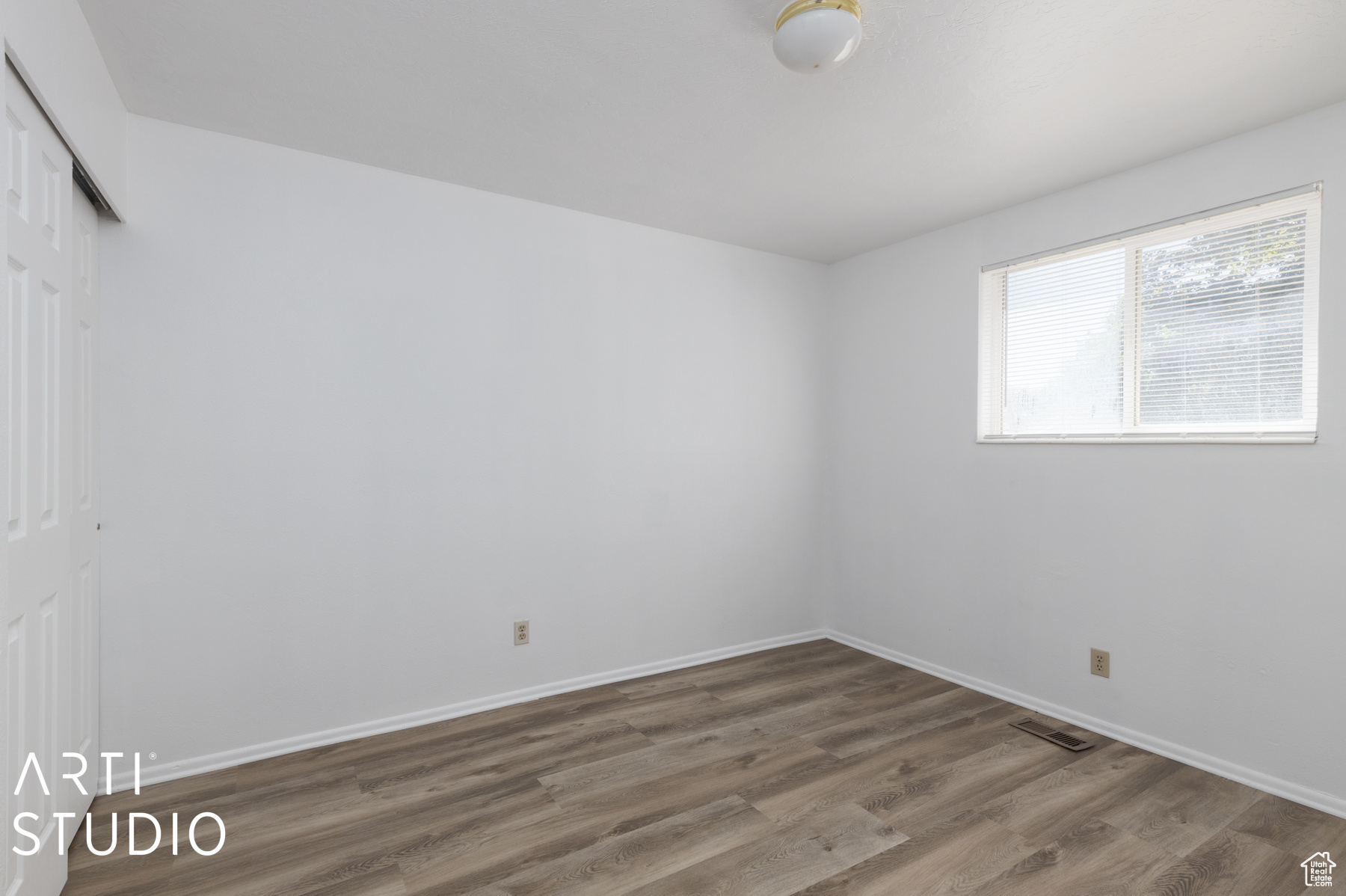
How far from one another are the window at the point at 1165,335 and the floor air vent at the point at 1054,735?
51.9 inches

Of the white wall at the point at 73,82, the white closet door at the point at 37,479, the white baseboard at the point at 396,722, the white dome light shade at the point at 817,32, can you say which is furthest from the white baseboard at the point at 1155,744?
the white wall at the point at 73,82

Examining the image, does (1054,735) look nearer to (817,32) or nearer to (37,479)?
(817,32)

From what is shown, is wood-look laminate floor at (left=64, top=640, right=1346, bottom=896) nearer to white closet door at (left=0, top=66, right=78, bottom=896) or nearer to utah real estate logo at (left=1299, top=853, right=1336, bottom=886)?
utah real estate logo at (left=1299, top=853, right=1336, bottom=886)

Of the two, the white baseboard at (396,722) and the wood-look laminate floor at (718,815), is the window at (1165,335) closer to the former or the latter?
the wood-look laminate floor at (718,815)

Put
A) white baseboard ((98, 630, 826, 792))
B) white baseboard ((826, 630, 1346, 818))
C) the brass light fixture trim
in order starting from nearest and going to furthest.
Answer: the brass light fixture trim, white baseboard ((826, 630, 1346, 818)), white baseboard ((98, 630, 826, 792))

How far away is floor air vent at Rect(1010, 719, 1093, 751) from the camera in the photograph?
2851mm

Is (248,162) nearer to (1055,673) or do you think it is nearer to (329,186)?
(329,186)

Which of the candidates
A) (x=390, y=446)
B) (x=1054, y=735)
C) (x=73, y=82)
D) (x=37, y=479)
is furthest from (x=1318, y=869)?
(x=73, y=82)

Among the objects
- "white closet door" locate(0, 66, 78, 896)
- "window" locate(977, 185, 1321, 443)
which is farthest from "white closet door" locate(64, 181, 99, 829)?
"window" locate(977, 185, 1321, 443)

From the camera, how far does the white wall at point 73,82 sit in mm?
1536

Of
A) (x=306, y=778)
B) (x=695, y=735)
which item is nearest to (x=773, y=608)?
(x=695, y=735)

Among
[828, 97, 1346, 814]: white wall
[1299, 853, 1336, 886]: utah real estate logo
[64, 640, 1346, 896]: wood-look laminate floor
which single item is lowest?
[64, 640, 1346, 896]: wood-look laminate floor

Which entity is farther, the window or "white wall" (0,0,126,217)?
the window

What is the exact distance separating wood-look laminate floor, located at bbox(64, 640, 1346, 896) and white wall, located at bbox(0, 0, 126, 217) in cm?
212
